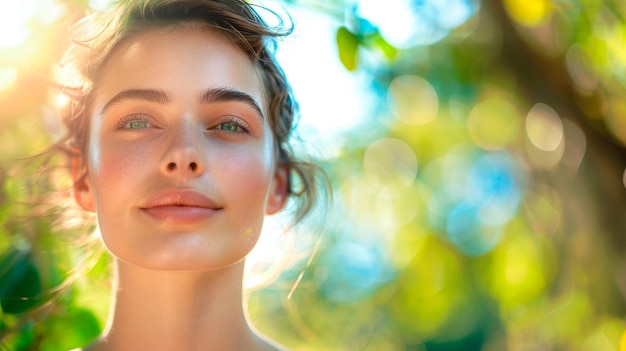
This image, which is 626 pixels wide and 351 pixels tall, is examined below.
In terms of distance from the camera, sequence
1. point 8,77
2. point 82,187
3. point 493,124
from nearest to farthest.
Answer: point 82,187 → point 8,77 → point 493,124

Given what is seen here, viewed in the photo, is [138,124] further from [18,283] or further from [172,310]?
[18,283]

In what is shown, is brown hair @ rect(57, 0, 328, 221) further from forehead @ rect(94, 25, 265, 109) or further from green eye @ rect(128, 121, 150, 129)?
green eye @ rect(128, 121, 150, 129)

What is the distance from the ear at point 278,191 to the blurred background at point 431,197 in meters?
0.16

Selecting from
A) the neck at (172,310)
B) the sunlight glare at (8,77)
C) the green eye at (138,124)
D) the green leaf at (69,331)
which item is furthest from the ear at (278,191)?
the sunlight glare at (8,77)

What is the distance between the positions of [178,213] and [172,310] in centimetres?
21

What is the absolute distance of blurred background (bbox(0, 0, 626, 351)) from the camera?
1767mm

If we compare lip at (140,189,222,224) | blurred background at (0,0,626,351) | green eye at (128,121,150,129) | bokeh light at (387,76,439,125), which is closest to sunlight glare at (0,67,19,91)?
blurred background at (0,0,626,351)

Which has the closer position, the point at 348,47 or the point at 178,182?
the point at 178,182

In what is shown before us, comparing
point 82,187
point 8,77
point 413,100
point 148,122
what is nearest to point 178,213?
point 148,122

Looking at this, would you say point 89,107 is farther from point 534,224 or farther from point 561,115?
point 534,224

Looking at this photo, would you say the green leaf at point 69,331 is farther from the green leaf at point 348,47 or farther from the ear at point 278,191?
the green leaf at point 348,47

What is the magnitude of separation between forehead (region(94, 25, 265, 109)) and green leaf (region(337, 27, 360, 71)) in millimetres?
257

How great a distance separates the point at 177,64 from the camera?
4.41ft

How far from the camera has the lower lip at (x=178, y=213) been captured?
128 cm
